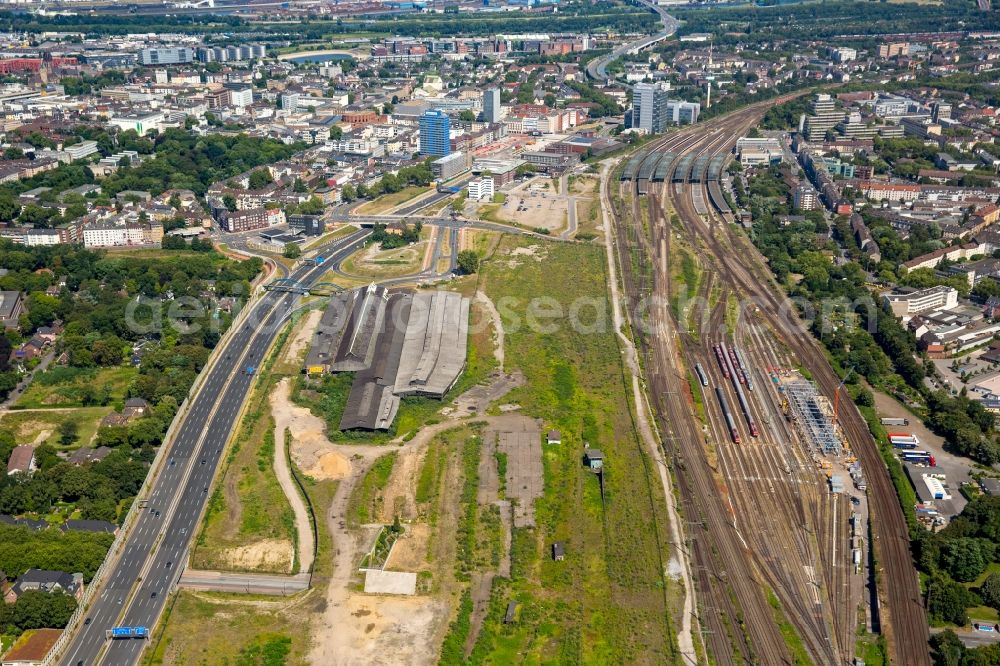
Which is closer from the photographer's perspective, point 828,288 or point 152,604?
point 152,604

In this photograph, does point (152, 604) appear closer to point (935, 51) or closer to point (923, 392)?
point (923, 392)

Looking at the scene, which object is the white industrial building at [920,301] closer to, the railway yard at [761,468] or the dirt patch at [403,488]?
the railway yard at [761,468]

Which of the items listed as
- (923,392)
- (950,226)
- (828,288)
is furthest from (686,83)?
(923,392)

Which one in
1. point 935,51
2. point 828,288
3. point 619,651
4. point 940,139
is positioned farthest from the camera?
point 935,51

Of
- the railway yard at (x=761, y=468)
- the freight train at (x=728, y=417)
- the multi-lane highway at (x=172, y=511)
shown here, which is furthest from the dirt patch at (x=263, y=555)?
the freight train at (x=728, y=417)

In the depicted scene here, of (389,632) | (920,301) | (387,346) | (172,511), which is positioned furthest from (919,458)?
(172,511)
